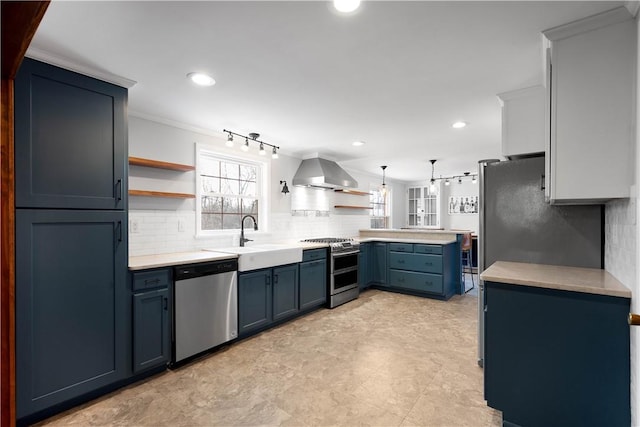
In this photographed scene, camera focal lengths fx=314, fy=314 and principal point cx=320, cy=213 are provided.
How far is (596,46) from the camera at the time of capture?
64.3 inches

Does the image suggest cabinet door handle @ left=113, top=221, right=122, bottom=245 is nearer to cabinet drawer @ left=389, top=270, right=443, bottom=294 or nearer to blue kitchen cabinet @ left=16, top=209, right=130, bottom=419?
blue kitchen cabinet @ left=16, top=209, right=130, bottom=419

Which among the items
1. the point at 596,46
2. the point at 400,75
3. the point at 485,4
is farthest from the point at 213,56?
the point at 596,46

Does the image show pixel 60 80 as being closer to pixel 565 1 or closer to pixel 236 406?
pixel 236 406

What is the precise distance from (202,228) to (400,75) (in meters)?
2.72

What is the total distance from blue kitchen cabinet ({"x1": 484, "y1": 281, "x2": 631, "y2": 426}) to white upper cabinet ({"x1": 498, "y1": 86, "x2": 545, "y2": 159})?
3.90 ft

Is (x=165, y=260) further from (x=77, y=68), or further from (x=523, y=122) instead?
(x=523, y=122)

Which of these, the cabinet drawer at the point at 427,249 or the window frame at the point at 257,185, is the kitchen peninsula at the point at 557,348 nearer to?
the cabinet drawer at the point at 427,249

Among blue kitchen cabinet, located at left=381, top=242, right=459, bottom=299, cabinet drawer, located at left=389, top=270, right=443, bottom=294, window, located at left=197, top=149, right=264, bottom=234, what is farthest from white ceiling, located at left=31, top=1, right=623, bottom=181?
cabinet drawer, located at left=389, top=270, right=443, bottom=294

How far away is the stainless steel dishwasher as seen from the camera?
2.65 meters

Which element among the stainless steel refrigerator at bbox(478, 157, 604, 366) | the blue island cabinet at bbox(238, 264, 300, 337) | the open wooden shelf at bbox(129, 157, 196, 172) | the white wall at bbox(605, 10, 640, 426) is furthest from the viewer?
the blue island cabinet at bbox(238, 264, 300, 337)

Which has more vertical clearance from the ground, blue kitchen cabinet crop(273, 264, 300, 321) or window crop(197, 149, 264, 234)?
window crop(197, 149, 264, 234)

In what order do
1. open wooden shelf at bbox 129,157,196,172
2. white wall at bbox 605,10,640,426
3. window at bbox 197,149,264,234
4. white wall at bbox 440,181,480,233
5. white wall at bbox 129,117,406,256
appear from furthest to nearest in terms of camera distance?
white wall at bbox 440,181,480,233 < window at bbox 197,149,264,234 < white wall at bbox 129,117,406,256 < open wooden shelf at bbox 129,157,196,172 < white wall at bbox 605,10,640,426

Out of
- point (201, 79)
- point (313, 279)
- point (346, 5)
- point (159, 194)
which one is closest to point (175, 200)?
point (159, 194)

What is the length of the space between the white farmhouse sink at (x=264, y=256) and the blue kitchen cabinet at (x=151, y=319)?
72 cm
